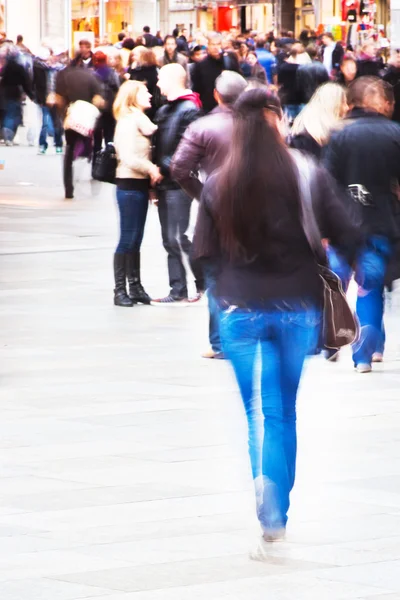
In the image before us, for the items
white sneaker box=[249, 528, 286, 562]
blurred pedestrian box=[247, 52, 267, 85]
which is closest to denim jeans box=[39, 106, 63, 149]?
blurred pedestrian box=[247, 52, 267, 85]

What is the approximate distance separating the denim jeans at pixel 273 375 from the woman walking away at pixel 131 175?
20.2 ft

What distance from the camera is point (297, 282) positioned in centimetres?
552

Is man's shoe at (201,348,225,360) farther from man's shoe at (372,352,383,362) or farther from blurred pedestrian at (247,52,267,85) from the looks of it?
blurred pedestrian at (247,52,267,85)

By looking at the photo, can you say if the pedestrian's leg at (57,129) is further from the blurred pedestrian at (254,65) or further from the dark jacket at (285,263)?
the dark jacket at (285,263)

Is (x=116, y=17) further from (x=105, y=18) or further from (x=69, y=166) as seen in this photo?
(x=69, y=166)

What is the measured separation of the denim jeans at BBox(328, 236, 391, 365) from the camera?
30.6 ft

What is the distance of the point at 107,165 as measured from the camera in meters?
12.0

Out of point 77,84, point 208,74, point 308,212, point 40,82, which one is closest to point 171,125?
point 308,212

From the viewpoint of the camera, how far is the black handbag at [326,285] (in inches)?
218

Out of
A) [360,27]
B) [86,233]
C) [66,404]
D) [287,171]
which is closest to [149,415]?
[66,404]

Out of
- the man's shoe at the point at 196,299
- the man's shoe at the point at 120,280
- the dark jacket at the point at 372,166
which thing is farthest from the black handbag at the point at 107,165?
the dark jacket at the point at 372,166

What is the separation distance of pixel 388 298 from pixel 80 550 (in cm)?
737

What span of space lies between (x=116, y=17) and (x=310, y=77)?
25.2 metres

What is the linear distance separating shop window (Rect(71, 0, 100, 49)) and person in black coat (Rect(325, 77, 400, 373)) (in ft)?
126
